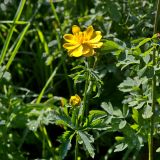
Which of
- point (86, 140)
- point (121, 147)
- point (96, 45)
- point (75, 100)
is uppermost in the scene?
point (96, 45)

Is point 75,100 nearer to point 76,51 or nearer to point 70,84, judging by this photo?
point 76,51

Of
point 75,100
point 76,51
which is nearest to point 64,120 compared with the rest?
point 75,100

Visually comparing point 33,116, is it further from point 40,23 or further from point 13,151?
point 40,23

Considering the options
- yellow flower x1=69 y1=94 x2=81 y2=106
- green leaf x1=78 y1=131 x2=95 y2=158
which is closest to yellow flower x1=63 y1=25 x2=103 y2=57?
yellow flower x1=69 y1=94 x2=81 y2=106

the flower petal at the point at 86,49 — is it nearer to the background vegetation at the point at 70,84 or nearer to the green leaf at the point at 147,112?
the background vegetation at the point at 70,84

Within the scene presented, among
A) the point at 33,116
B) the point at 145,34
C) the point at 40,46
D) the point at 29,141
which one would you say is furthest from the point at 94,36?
the point at 40,46

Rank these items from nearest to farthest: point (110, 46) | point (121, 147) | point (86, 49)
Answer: point (86, 49) → point (110, 46) → point (121, 147)
